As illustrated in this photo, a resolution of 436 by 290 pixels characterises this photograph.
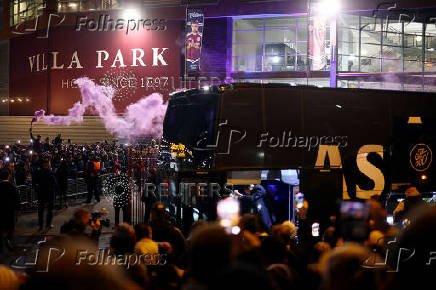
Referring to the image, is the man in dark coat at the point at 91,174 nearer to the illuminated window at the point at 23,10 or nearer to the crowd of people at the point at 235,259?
the crowd of people at the point at 235,259

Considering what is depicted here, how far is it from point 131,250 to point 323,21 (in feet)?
78.4

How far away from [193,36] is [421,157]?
1905 cm

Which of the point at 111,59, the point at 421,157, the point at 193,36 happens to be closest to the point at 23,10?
the point at 111,59

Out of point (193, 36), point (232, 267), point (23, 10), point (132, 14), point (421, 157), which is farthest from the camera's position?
point (23, 10)

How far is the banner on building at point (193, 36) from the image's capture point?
29875 millimetres

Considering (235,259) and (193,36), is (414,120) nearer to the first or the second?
(235,259)

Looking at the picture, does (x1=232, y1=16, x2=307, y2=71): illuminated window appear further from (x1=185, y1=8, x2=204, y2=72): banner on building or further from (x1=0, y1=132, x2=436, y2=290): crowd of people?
(x1=0, y1=132, x2=436, y2=290): crowd of people

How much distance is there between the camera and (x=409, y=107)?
45.6 feet

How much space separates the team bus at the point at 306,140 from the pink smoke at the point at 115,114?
18.5 m

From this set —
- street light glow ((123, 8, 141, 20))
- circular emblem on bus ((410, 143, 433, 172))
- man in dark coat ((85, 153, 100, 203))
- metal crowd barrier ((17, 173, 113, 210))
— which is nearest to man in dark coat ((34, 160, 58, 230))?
metal crowd barrier ((17, 173, 113, 210))

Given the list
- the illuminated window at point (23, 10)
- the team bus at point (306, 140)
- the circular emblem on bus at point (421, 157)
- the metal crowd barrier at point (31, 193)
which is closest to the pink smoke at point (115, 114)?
the illuminated window at point (23, 10)

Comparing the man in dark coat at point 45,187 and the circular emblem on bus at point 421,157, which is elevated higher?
the circular emblem on bus at point 421,157

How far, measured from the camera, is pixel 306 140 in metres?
12.3

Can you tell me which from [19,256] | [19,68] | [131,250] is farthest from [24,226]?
[19,68]
